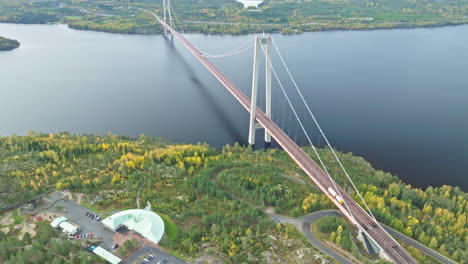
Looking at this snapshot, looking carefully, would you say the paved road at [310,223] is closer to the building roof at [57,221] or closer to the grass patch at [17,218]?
the building roof at [57,221]

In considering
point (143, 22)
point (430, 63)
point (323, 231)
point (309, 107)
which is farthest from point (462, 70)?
point (143, 22)

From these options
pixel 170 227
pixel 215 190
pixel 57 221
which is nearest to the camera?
pixel 57 221

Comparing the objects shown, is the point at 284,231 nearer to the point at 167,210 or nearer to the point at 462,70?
the point at 167,210

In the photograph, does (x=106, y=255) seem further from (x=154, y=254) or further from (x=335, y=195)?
(x=335, y=195)

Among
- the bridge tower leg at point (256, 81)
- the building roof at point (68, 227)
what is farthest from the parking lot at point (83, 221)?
the bridge tower leg at point (256, 81)

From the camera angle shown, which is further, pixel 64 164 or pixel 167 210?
pixel 64 164

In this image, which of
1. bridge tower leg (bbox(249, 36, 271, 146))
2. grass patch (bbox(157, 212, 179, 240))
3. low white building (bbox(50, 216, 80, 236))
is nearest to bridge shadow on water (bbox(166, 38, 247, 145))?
bridge tower leg (bbox(249, 36, 271, 146))

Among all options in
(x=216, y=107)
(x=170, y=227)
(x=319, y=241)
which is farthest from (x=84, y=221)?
(x=216, y=107)
